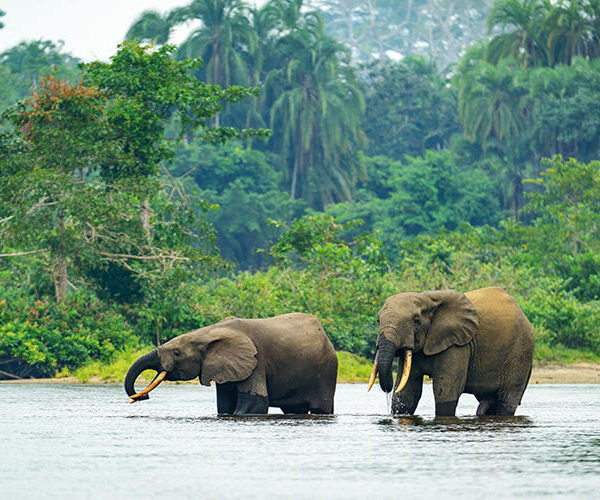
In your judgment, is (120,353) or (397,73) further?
(397,73)

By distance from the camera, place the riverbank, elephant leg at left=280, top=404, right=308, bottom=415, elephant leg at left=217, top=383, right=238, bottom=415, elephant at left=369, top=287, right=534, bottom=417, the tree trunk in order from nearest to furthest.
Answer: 1. elephant at left=369, top=287, right=534, bottom=417
2. elephant leg at left=217, top=383, right=238, bottom=415
3. elephant leg at left=280, top=404, right=308, bottom=415
4. the riverbank
5. the tree trunk

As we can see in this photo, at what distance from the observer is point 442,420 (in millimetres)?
18016

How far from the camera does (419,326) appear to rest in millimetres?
17922

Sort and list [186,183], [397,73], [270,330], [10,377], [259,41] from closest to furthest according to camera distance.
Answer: [270,330]
[10,377]
[186,183]
[259,41]
[397,73]

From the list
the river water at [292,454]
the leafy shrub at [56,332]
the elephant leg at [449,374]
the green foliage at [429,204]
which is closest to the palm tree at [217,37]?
the green foliage at [429,204]

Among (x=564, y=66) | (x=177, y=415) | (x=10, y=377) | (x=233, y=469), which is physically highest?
(x=564, y=66)

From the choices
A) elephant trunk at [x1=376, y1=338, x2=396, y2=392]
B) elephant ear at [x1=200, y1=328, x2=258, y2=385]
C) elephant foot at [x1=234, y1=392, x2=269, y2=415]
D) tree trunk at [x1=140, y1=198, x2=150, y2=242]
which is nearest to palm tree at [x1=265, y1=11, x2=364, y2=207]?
tree trunk at [x1=140, y1=198, x2=150, y2=242]

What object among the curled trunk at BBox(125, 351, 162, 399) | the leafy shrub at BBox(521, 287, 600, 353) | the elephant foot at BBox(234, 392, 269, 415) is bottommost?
the leafy shrub at BBox(521, 287, 600, 353)

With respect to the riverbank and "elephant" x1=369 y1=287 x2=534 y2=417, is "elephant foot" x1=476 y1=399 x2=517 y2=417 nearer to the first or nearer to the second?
"elephant" x1=369 y1=287 x2=534 y2=417

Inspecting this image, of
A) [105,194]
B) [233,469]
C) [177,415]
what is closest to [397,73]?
[105,194]

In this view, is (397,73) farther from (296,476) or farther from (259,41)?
(296,476)

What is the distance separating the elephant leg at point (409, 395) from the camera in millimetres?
18578

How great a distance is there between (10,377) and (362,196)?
123ft

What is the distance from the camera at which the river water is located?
37.8ft
